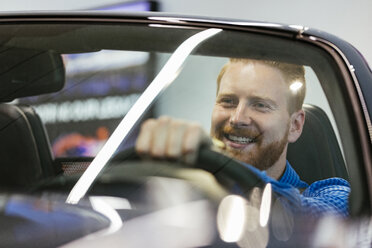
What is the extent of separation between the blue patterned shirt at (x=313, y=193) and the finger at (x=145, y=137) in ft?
0.58

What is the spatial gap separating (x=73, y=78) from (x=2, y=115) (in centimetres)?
15

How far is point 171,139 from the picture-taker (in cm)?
88

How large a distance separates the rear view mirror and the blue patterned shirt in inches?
16.9

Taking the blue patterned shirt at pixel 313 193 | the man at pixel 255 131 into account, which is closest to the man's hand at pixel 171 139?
the man at pixel 255 131

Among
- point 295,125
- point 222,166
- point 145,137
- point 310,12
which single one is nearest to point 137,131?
point 145,137

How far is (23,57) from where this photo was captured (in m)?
1.07

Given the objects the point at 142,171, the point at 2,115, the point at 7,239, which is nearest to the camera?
the point at 7,239

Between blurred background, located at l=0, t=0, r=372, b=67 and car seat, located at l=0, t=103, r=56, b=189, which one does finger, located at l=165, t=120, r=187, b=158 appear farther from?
blurred background, located at l=0, t=0, r=372, b=67

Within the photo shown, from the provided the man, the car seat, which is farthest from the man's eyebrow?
the car seat

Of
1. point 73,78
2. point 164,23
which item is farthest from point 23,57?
point 164,23

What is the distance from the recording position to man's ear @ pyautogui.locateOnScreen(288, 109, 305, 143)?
910 millimetres

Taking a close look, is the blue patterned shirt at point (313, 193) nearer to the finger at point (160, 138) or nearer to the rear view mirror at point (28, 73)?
the finger at point (160, 138)

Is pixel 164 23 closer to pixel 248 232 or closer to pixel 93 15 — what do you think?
pixel 93 15

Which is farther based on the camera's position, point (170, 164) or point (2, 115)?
point (2, 115)
